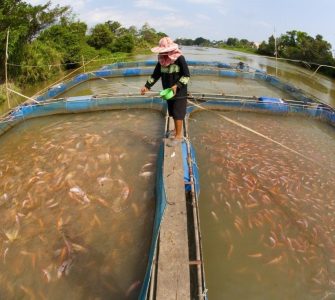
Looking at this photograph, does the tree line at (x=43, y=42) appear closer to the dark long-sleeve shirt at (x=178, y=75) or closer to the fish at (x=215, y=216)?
the dark long-sleeve shirt at (x=178, y=75)

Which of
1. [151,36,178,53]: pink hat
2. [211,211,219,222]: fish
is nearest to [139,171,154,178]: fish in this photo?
[211,211,219,222]: fish

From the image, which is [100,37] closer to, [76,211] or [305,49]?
[305,49]

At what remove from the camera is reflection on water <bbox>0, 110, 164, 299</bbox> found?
343cm

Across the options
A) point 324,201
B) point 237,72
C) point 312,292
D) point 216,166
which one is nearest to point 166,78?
point 216,166

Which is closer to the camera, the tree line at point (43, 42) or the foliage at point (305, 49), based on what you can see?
the tree line at point (43, 42)

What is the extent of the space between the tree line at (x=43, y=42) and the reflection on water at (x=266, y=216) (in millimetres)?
9625

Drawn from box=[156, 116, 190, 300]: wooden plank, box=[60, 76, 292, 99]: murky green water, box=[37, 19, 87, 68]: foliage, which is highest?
box=[37, 19, 87, 68]: foliage

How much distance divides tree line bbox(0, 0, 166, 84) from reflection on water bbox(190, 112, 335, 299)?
963 cm

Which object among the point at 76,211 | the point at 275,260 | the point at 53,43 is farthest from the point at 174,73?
the point at 53,43

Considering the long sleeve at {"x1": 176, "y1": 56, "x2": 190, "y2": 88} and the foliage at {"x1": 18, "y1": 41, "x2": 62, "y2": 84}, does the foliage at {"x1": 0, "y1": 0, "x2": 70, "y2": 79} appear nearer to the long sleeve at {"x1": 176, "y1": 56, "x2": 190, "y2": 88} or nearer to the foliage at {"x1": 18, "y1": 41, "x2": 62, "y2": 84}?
the foliage at {"x1": 18, "y1": 41, "x2": 62, "y2": 84}

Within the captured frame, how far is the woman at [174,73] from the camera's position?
4.94 m

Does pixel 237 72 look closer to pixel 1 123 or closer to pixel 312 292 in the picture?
pixel 1 123

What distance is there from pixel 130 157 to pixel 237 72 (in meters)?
13.3

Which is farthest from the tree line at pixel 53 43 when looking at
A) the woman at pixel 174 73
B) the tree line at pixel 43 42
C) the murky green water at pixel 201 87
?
the woman at pixel 174 73
